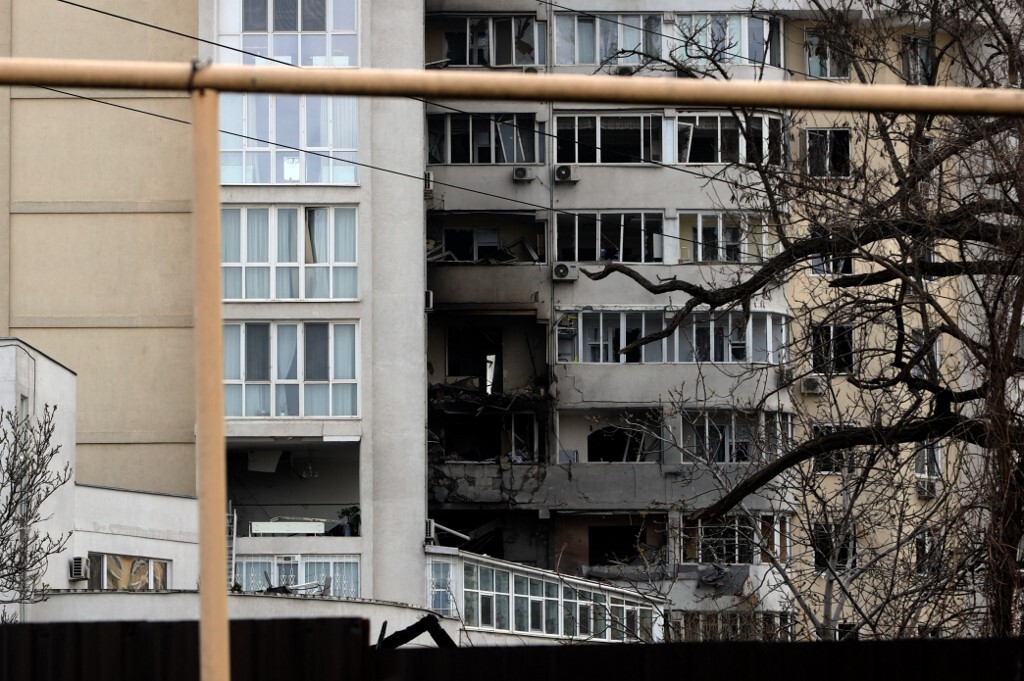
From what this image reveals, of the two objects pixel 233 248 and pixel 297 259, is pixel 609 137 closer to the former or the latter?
pixel 297 259

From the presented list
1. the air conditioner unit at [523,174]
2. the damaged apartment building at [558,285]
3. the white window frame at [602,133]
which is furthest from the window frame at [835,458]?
the white window frame at [602,133]

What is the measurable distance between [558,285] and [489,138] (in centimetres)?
→ 478

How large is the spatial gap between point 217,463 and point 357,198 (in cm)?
3153

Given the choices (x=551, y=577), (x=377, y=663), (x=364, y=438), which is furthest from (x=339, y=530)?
(x=377, y=663)

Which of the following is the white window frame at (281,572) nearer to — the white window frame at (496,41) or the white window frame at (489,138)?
the white window frame at (489,138)

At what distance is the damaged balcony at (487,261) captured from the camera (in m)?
41.2

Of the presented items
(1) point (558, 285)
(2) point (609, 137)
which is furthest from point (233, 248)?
(2) point (609, 137)

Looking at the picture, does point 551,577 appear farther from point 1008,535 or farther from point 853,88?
point 853,88

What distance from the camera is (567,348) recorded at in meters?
42.0

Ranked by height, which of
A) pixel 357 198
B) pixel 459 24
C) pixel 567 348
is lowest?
pixel 567 348

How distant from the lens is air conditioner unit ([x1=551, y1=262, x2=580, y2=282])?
41281 mm

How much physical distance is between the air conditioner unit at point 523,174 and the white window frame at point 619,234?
4.62 ft

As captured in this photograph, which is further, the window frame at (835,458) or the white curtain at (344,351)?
the white curtain at (344,351)

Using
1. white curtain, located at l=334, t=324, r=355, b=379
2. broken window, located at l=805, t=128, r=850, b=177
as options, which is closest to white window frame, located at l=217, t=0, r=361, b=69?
white curtain, located at l=334, t=324, r=355, b=379
